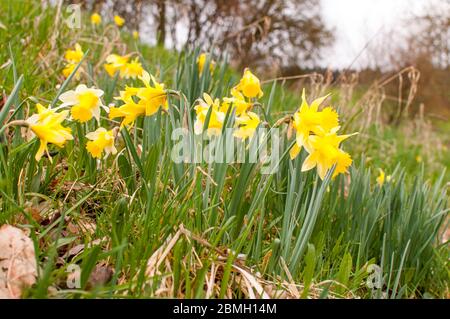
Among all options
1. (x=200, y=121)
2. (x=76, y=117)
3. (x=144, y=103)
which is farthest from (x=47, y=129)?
(x=200, y=121)

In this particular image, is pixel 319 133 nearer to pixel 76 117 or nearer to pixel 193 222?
pixel 193 222

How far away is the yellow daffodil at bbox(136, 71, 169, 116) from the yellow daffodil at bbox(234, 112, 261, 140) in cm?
21

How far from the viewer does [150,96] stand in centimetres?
136

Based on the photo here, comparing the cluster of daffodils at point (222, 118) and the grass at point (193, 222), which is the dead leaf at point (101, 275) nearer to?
the grass at point (193, 222)

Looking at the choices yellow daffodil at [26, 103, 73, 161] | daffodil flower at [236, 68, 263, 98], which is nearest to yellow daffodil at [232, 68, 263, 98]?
daffodil flower at [236, 68, 263, 98]

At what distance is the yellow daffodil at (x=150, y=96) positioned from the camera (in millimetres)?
1348

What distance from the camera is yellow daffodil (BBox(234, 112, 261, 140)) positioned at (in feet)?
4.39

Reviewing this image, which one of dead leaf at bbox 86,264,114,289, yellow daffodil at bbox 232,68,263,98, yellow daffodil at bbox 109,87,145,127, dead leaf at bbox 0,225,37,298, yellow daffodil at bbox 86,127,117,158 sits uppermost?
yellow daffodil at bbox 232,68,263,98

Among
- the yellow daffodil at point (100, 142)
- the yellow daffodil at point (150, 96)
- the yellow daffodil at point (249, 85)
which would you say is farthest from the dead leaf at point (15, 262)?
the yellow daffodil at point (249, 85)

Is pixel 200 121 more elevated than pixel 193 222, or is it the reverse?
pixel 200 121

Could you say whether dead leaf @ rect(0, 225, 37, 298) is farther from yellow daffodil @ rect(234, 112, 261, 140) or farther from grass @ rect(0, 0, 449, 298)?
yellow daffodil @ rect(234, 112, 261, 140)

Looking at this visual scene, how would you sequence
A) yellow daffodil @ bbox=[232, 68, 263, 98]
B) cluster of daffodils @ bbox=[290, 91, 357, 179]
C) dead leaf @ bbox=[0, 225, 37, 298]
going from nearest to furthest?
dead leaf @ bbox=[0, 225, 37, 298], cluster of daffodils @ bbox=[290, 91, 357, 179], yellow daffodil @ bbox=[232, 68, 263, 98]

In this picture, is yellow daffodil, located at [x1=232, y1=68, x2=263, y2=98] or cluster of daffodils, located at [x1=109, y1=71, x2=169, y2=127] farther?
yellow daffodil, located at [x1=232, y1=68, x2=263, y2=98]

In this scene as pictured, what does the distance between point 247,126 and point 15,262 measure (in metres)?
0.66
